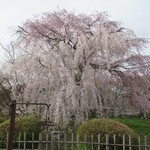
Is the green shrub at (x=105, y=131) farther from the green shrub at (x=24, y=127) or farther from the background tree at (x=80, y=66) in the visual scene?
the background tree at (x=80, y=66)

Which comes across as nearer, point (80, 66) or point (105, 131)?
point (105, 131)

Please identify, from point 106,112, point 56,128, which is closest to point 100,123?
point 56,128

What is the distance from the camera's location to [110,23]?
16500 millimetres

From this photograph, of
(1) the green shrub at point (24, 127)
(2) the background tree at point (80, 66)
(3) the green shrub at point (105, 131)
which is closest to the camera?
(3) the green shrub at point (105, 131)

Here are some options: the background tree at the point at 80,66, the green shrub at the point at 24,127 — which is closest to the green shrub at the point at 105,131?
the green shrub at the point at 24,127

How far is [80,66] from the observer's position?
15016mm

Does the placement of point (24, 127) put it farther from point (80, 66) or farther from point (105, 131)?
point (80, 66)

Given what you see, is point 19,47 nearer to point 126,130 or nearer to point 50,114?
point 50,114

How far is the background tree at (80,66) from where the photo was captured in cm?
1427

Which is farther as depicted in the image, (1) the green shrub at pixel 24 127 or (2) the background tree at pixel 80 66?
(2) the background tree at pixel 80 66

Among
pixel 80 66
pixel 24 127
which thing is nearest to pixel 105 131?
pixel 24 127

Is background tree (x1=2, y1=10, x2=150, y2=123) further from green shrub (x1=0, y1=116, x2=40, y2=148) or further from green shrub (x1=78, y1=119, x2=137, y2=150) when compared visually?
green shrub (x1=78, y1=119, x2=137, y2=150)

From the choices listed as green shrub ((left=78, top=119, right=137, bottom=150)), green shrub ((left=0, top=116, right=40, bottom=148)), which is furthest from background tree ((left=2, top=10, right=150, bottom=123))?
green shrub ((left=78, top=119, right=137, bottom=150))

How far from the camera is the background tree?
46.8ft
